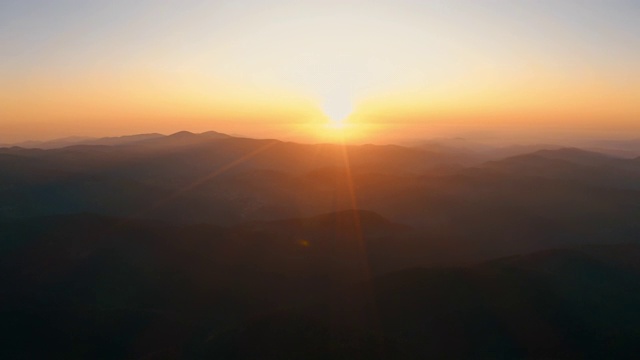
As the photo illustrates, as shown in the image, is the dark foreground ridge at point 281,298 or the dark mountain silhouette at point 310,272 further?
the dark mountain silhouette at point 310,272

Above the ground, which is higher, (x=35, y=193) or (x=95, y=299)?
(x=35, y=193)

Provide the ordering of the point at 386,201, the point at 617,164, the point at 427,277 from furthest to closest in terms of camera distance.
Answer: the point at 617,164, the point at 386,201, the point at 427,277

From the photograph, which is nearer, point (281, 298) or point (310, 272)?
point (281, 298)

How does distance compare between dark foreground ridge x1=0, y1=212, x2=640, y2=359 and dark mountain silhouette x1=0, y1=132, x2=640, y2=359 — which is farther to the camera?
dark mountain silhouette x1=0, y1=132, x2=640, y2=359

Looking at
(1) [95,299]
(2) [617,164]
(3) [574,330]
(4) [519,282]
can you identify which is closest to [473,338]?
(3) [574,330]

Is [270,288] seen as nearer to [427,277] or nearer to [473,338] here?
[427,277]

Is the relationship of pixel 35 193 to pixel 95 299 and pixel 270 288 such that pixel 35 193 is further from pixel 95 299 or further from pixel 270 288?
pixel 270 288

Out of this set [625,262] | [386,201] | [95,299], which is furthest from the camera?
[386,201]

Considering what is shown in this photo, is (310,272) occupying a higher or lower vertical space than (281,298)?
higher

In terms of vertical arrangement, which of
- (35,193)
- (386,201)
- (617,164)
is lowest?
(617,164)

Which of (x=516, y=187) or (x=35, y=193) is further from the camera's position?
(x=516, y=187)
